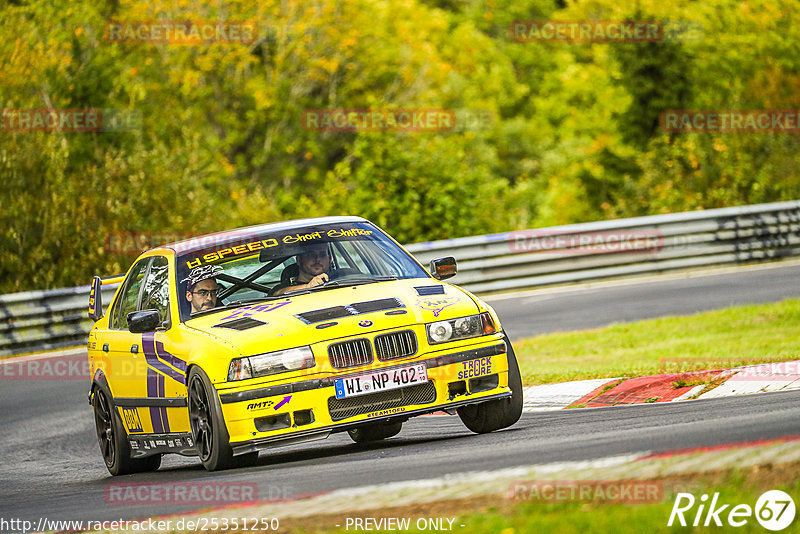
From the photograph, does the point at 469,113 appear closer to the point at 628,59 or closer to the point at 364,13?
the point at 364,13

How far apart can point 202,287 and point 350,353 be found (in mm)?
1569

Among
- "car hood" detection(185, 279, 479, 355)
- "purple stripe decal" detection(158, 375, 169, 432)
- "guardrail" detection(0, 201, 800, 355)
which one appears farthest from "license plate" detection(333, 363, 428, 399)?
"guardrail" detection(0, 201, 800, 355)

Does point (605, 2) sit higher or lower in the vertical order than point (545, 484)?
higher

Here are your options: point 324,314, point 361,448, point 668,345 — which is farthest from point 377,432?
point 668,345

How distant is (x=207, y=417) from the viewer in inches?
320

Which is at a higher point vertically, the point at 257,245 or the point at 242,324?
the point at 257,245

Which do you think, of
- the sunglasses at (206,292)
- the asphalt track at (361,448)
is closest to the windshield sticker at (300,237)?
the sunglasses at (206,292)

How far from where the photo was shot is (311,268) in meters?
9.19

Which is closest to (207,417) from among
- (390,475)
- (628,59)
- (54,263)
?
(390,475)

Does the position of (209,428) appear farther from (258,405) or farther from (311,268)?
(311,268)

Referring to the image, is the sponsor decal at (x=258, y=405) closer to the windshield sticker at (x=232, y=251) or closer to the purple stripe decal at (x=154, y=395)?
the purple stripe decal at (x=154, y=395)

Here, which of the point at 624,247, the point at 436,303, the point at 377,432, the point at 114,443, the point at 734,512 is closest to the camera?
the point at 734,512

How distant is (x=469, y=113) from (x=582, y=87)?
11655 millimetres

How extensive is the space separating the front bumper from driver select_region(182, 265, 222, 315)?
1.21 metres
